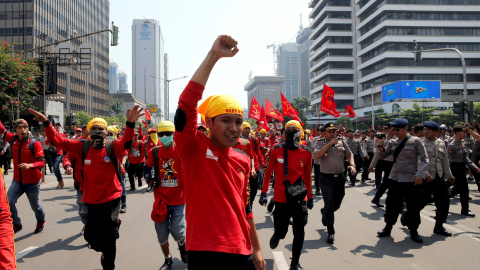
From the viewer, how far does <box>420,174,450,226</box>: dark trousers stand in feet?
22.6

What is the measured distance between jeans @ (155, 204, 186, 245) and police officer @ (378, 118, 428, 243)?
12.7 feet

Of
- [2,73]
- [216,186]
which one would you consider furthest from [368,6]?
[216,186]

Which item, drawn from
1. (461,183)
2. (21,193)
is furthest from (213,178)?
(461,183)

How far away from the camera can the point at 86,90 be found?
8406 cm

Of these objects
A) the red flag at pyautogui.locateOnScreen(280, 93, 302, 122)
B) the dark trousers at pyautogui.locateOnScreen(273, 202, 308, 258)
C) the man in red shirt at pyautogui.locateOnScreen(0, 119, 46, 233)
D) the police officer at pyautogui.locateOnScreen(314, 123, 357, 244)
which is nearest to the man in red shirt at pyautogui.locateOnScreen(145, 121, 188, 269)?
the dark trousers at pyautogui.locateOnScreen(273, 202, 308, 258)

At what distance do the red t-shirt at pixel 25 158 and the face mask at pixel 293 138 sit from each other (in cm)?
458

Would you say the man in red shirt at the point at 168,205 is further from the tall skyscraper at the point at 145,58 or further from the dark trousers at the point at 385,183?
the tall skyscraper at the point at 145,58

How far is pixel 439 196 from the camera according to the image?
702 cm

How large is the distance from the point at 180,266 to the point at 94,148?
2028mm

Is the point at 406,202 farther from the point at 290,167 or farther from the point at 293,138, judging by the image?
the point at 293,138

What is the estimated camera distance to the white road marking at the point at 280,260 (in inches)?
199

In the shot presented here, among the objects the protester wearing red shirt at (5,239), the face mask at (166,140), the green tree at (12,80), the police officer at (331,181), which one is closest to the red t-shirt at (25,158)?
the face mask at (166,140)

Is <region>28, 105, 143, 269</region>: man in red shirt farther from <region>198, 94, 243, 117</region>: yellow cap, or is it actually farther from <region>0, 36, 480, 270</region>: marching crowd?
<region>198, 94, 243, 117</region>: yellow cap

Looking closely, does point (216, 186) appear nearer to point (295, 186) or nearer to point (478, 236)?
point (295, 186)
